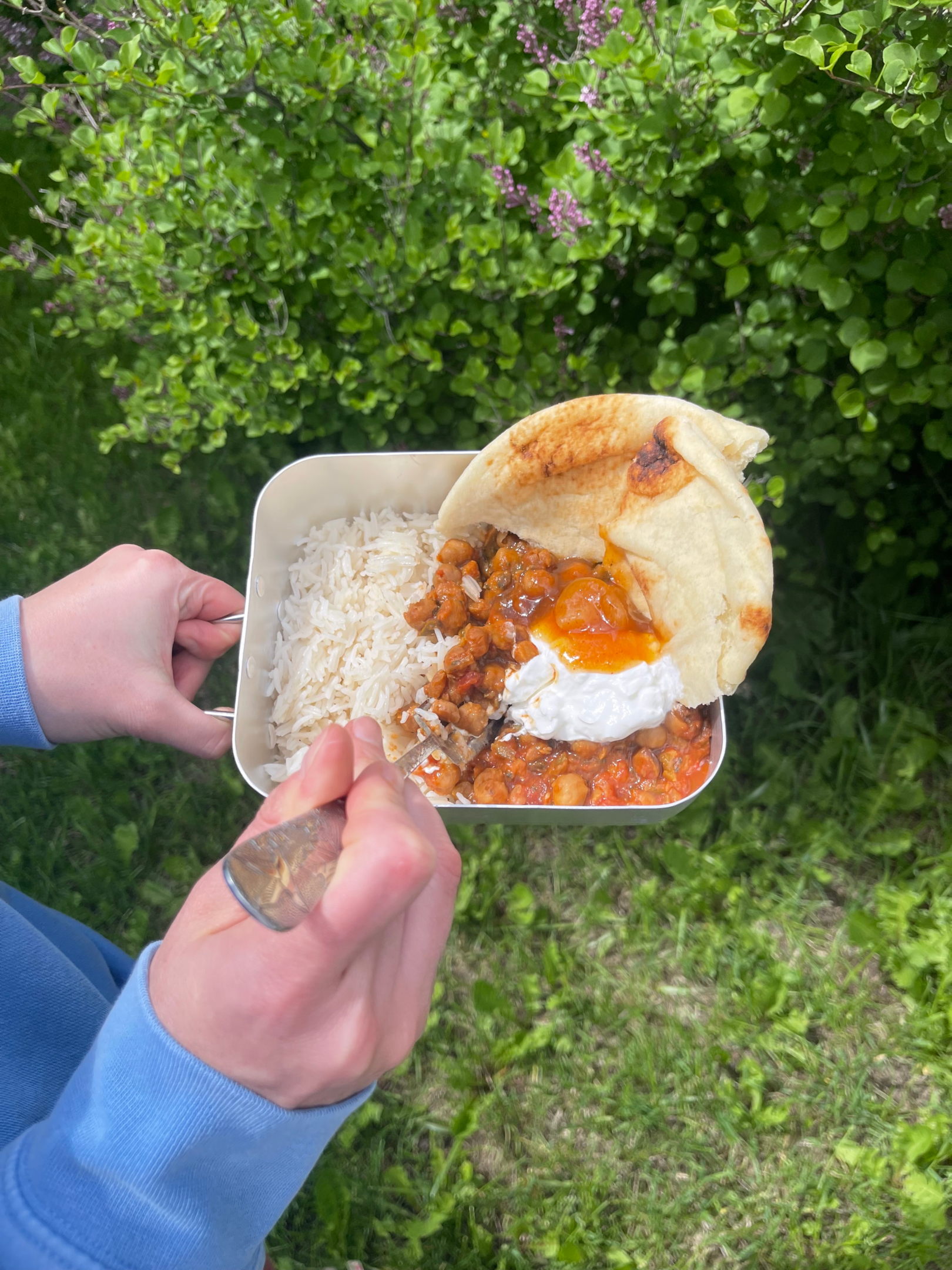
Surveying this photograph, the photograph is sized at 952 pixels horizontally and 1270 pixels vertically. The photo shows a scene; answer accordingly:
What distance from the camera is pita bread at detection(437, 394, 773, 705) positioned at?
1.87 m

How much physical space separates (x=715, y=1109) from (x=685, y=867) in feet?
2.30

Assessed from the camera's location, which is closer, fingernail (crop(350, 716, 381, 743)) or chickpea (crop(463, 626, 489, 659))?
fingernail (crop(350, 716, 381, 743))

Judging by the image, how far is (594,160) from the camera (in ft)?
6.76

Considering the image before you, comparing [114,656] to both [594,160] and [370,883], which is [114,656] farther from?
[594,160]


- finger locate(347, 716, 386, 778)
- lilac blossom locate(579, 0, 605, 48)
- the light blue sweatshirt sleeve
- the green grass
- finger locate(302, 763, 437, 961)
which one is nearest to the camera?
finger locate(302, 763, 437, 961)

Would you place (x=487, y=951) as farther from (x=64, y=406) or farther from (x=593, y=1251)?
(x=64, y=406)

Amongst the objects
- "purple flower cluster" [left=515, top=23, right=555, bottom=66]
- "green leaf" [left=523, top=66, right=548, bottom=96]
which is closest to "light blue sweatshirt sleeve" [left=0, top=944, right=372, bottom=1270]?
"green leaf" [left=523, top=66, right=548, bottom=96]

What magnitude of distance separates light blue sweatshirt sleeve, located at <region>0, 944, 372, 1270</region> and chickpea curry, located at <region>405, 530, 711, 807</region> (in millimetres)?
904

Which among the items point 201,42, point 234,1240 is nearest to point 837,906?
point 234,1240

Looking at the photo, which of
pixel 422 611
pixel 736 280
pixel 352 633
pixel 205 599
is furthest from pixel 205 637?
pixel 736 280

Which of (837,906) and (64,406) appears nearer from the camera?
(837,906)

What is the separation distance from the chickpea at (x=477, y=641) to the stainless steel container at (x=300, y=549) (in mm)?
408

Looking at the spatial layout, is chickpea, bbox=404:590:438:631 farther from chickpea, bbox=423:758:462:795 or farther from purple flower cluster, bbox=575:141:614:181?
purple flower cluster, bbox=575:141:614:181

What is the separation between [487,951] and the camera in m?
2.80
